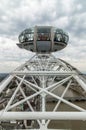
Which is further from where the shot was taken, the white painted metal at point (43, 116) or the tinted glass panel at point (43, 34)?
the tinted glass panel at point (43, 34)

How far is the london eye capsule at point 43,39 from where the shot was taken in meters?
20.8

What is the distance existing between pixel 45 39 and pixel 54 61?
2.18 m

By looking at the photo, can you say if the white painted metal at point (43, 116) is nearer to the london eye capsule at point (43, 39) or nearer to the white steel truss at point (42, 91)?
the white steel truss at point (42, 91)

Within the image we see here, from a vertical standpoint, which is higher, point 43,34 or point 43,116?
point 43,34

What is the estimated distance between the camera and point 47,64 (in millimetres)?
21016

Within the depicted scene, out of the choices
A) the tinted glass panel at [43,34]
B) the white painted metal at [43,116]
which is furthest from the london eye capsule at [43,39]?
the white painted metal at [43,116]

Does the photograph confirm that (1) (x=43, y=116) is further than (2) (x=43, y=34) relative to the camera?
No

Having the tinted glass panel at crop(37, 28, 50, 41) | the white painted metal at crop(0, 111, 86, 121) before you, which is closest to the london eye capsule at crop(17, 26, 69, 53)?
the tinted glass panel at crop(37, 28, 50, 41)

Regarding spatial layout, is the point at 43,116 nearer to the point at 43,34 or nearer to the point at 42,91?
the point at 42,91

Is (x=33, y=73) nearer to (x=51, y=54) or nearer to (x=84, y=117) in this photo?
(x=84, y=117)

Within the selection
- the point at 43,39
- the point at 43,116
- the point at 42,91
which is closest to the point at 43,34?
the point at 43,39

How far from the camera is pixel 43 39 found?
20594 millimetres

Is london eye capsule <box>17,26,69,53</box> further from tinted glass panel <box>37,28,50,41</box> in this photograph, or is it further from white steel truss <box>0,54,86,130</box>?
white steel truss <box>0,54,86,130</box>

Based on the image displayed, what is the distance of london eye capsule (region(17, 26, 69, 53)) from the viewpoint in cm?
2078
